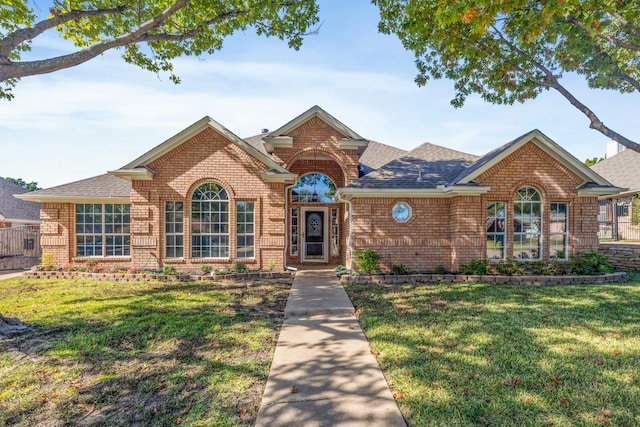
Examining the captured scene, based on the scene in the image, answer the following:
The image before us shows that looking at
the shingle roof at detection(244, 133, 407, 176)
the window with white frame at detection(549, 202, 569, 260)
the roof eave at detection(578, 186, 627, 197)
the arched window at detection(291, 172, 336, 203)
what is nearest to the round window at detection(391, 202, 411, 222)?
the shingle roof at detection(244, 133, 407, 176)

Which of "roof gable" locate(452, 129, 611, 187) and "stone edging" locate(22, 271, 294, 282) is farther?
"stone edging" locate(22, 271, 294, 282)

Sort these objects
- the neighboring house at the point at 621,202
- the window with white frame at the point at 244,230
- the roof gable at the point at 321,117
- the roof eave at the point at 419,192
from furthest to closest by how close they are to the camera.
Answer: the neighboring house at the point at 621,202, the roof gable at the point at 321,117, the window with white frame at the point at 244,230, the roof eave at the point at 419,192

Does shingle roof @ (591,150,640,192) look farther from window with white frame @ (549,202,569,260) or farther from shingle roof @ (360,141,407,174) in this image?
shingle roof @ (360,141,407,174)

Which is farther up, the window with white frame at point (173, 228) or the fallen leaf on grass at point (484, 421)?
the window with white frame at point (173, 228)

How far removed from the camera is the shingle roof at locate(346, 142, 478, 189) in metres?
10.7

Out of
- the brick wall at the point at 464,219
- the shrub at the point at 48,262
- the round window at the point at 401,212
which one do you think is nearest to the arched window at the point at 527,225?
the brick wall at the point at 464,219

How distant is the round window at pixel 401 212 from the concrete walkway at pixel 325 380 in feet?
16.7

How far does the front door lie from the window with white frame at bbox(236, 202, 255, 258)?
3.26 metres

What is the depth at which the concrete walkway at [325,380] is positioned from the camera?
318 centimetres

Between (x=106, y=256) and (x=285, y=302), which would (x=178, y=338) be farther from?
(x=106, y=256)

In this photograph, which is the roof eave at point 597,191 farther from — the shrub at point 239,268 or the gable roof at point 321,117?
the shrub at point 239,268

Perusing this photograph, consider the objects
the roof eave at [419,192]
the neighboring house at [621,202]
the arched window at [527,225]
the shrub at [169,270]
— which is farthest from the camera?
the neighboring house at [621,202]

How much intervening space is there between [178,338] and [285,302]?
2.82 meters

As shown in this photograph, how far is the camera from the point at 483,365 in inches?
165
